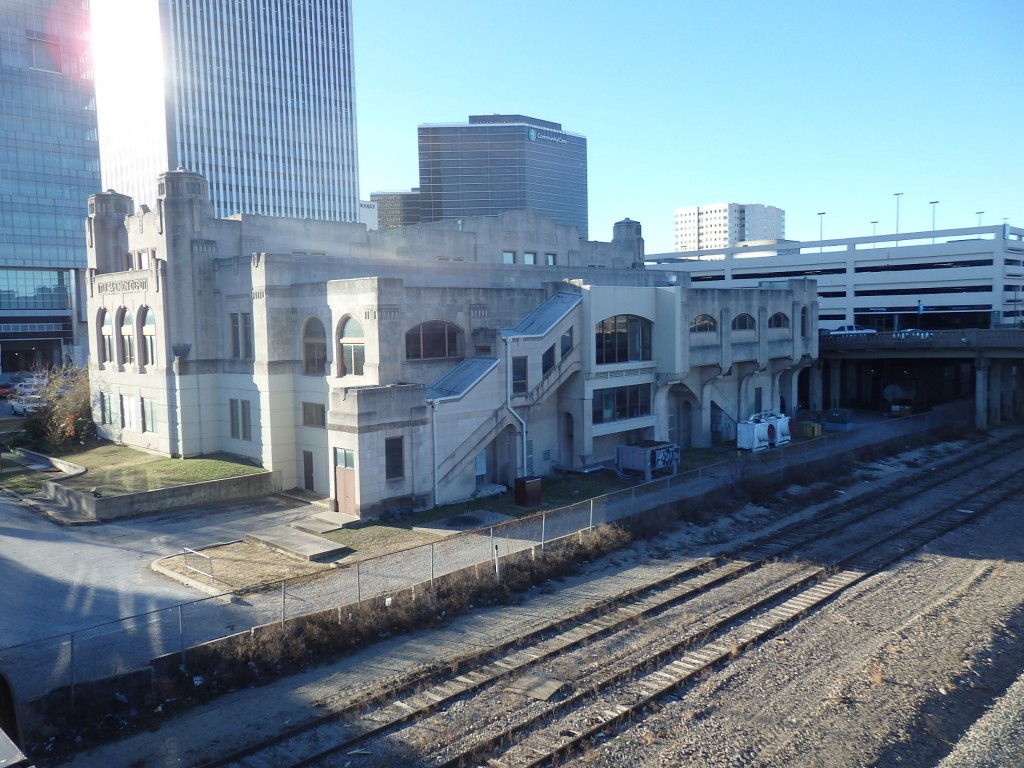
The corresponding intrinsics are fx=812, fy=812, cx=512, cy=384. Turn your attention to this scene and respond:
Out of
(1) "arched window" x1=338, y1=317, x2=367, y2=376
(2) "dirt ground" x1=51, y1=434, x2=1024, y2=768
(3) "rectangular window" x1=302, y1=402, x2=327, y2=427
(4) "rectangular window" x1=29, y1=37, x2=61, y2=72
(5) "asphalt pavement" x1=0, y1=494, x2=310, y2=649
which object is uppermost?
(4) "rectangular window" x1=29, y1=37, x2=61, y2=72

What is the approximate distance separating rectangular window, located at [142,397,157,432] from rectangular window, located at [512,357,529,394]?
20.1 m

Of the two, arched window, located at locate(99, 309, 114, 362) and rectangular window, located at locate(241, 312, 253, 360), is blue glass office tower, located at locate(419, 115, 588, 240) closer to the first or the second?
arched window, located at locate(99, 309, 114, 362)

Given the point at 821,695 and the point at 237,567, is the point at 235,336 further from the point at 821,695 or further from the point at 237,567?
the point at 821,695

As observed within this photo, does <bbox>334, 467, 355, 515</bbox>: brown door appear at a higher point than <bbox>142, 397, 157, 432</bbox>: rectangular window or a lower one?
lower

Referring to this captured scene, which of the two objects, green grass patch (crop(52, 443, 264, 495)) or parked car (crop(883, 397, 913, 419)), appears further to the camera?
parked car (crop(883, 397, 913, 419))

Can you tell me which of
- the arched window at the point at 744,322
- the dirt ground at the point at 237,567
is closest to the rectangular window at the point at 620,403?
the arched window at the point at 744,322

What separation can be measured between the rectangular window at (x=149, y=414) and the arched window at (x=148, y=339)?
2.00 m

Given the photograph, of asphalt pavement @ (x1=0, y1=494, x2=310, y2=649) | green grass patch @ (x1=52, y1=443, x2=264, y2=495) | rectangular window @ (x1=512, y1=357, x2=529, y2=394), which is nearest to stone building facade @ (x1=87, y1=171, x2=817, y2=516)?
rectangular window @ (x1=512, y1=357, x2=529, y2=394)

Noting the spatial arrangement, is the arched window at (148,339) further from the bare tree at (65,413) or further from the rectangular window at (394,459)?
the rectangular window at (394,459)

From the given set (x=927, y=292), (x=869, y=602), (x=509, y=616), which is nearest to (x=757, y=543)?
(x=869, y=602)

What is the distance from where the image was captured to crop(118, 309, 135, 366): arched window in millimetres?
44594

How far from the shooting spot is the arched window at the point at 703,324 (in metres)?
44.8

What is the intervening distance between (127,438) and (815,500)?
1439 inches

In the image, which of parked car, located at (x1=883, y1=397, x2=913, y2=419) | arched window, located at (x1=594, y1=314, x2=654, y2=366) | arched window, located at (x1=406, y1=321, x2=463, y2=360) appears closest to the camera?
arched window, located at (x1=406, y1=321, x2=463, y2=360)
